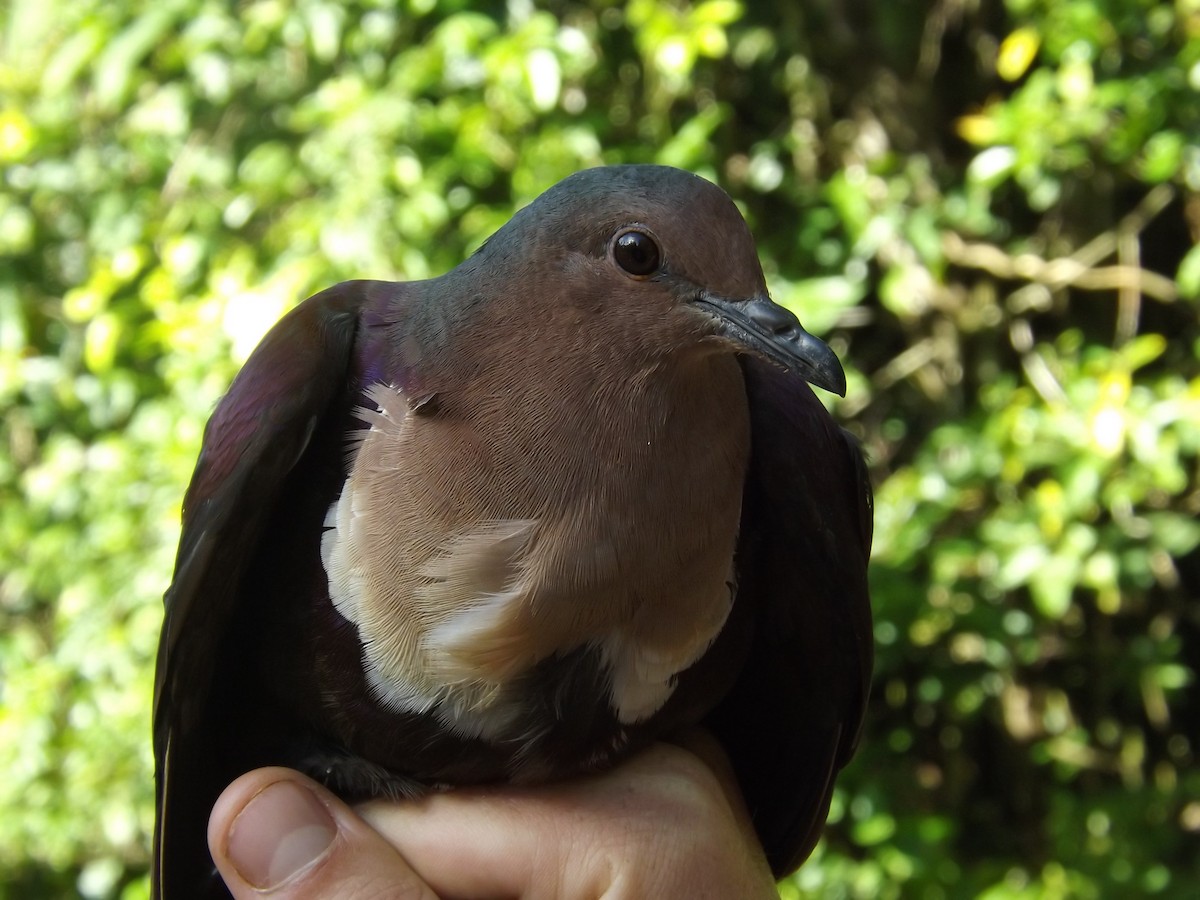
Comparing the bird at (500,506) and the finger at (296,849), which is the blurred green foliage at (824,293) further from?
the finger at (296,849)

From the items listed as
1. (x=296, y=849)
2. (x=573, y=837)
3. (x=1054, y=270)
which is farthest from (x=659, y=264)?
(x=1054, y=270)

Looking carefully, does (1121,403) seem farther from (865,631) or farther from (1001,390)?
(865,631)

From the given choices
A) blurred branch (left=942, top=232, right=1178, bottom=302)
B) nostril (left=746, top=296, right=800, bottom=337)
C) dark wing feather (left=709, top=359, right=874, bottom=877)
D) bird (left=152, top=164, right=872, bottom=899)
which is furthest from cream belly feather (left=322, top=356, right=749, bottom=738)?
blurred branch (left=942, top=232, right=1178, bottom=302)

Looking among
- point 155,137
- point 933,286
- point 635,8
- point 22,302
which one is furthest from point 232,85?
point 933,286

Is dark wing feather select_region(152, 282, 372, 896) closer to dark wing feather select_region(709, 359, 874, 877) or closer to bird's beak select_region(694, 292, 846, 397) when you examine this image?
bird's beak select_region(694, 292, 846, 397)

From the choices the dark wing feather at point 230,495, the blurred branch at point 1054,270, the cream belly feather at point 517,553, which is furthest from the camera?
the blurred branch at point 1054,270

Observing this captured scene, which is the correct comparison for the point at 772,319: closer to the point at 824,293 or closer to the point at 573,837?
the point at 573,837

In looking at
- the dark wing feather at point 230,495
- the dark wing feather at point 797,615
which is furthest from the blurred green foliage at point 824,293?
the dark wing feather at point 230,495
